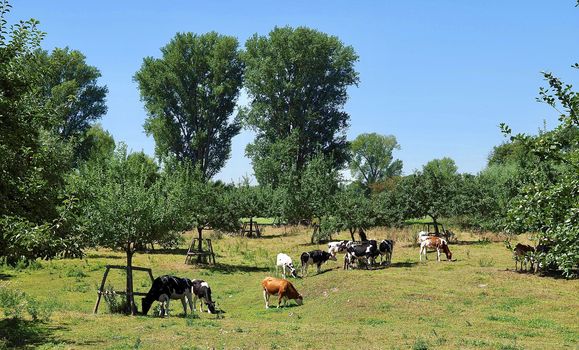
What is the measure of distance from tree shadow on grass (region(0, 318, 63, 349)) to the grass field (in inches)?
1.2

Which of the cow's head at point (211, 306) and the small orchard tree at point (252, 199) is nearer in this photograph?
the cow's head at point (211, 306)

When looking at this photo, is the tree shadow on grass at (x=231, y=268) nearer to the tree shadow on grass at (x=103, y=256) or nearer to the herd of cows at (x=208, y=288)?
the herd of cows at (x=208, y=288)

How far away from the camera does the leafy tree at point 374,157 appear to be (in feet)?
510

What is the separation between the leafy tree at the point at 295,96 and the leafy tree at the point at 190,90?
3.46 metres

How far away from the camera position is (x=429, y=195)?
51.0 meters

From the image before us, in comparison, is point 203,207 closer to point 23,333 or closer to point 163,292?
point 163,292

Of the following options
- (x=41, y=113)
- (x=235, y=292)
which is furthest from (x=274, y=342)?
(x=235, y=292)

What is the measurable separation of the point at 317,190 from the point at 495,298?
33.3m

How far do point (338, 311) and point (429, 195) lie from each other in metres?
30.4

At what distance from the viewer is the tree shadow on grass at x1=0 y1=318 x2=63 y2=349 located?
1555cm

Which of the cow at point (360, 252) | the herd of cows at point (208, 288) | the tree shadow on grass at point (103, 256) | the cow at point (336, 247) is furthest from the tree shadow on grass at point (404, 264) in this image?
the tree shadow on grass at point (103, 256)

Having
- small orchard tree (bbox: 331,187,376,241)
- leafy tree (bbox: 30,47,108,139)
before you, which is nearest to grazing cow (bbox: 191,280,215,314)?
small orchard tree (bbox: 331,187,376,241)

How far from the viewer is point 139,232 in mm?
24531

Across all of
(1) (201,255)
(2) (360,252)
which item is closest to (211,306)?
(2) (360,252)
